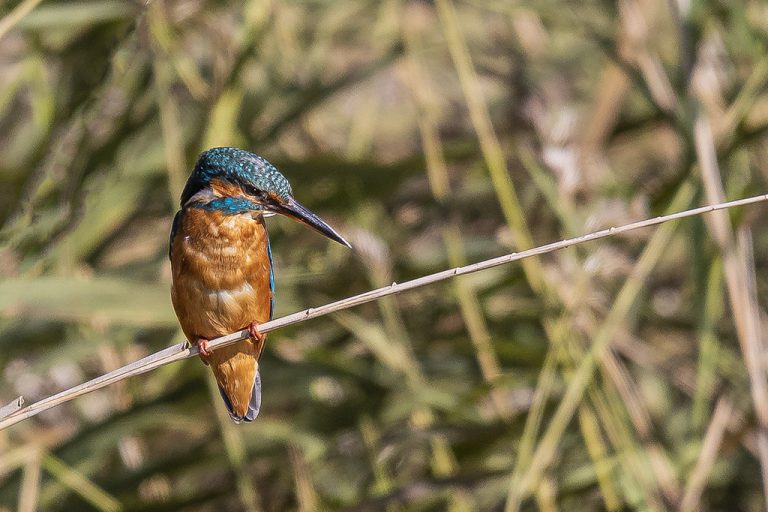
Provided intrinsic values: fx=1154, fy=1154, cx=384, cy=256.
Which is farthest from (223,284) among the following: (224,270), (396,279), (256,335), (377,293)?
(396,279)

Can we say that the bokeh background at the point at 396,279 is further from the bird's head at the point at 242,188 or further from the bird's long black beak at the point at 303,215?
the bird's long black beak at the point at 303,215

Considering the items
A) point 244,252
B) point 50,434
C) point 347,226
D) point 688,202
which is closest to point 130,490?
point 50,434

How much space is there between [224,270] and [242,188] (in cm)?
16

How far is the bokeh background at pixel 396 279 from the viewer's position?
2.39 m

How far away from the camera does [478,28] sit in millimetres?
4762

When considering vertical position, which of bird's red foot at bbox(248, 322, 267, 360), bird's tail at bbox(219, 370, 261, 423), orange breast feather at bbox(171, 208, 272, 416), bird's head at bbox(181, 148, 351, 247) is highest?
bird's head at bbox(181, 148, 351, 247)

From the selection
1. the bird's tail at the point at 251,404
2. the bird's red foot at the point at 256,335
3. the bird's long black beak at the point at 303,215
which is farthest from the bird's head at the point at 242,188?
the bird's tail at the point at 251,404

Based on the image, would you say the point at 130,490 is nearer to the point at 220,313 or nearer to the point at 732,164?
the point at 220,313

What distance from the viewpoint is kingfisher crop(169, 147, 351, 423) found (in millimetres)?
1857

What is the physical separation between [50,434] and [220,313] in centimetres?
134

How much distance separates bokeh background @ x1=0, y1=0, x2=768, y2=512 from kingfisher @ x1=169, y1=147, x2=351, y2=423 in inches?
10.8

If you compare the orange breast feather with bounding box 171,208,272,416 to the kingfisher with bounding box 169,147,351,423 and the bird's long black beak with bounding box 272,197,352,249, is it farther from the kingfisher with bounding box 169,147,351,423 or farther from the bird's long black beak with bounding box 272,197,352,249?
the bird's long black beak with bounding box 272,197,352,249

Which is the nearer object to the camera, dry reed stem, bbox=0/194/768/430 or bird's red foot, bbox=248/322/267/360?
dry reed stem, bbox=0/194/768/430

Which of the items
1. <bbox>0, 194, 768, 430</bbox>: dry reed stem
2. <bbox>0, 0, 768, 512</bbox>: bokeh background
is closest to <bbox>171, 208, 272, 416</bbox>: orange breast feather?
<bbox>0, 0, 768, 512</bbox>: bokeh background
